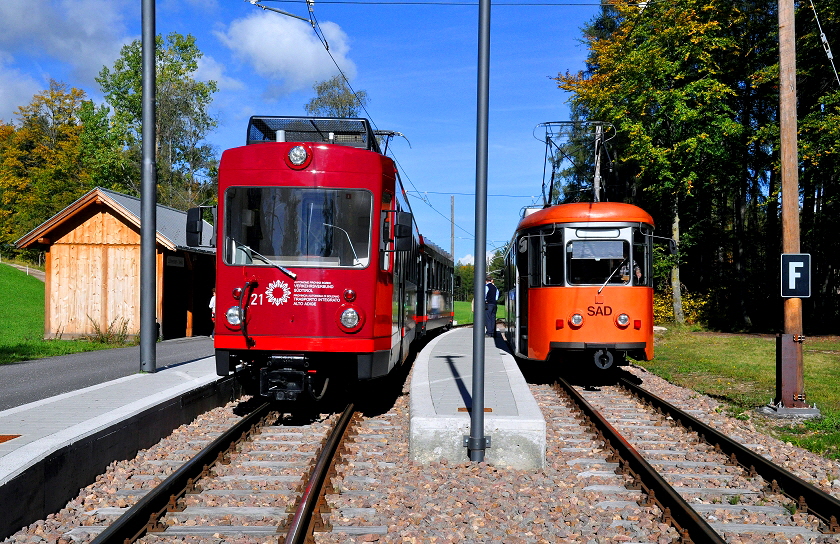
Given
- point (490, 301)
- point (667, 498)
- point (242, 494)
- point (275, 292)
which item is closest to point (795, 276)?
point (667, 498)

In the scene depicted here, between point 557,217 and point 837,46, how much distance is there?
1921 cm

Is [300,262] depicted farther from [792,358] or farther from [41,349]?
[41,349]

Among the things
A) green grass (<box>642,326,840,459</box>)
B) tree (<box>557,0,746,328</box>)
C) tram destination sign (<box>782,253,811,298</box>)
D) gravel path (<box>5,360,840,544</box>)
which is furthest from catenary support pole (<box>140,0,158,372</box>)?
tree (<box>557,0,746,328</box>)

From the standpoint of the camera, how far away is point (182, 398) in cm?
915

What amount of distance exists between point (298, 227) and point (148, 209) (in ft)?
14.1

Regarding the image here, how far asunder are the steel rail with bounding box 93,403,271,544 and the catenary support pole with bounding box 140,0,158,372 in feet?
16.0

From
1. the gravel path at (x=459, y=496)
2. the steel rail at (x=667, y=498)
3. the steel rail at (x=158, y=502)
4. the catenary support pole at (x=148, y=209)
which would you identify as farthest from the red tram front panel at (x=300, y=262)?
the catenary support pole at (x=148, y=209)

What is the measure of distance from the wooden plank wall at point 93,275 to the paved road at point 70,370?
4128 mm

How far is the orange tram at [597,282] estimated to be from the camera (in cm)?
1227

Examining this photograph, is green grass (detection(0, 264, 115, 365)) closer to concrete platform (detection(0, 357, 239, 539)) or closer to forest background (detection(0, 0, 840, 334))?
concrete platform (detection(0, 357, 239, 539))

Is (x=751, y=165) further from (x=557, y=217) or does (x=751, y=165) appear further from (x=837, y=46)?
(x=557, y=217)

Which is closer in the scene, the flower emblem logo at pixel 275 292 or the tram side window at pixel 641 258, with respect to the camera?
the flower emblem logo at pixel 275 292

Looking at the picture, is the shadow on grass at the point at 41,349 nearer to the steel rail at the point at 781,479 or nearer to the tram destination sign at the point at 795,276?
the steel rail at the point at 781,479

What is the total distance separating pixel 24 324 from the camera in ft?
98.0
